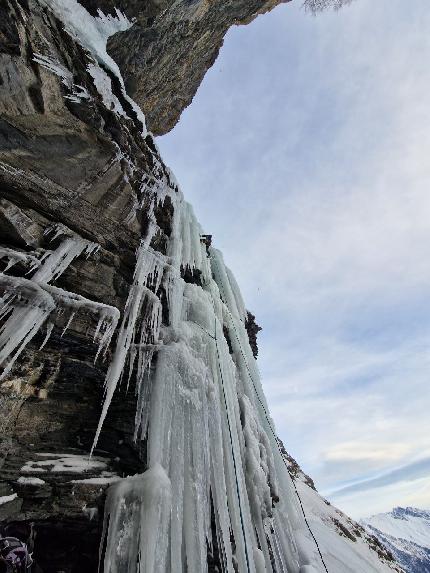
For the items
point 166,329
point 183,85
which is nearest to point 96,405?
point 166,329

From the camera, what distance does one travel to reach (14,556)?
410 centimetres

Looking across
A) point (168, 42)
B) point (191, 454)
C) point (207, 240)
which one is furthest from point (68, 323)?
point (168, 42)

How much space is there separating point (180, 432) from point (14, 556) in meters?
2.42

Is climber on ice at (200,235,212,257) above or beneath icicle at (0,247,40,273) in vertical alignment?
above

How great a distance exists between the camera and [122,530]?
4.17 metres

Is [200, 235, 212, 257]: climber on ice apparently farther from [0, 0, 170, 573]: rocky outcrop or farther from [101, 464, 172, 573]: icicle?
[101, 464, 172, 573]: icicle

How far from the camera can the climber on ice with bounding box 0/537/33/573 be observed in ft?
13.3

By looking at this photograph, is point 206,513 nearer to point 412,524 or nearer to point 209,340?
point 209,340

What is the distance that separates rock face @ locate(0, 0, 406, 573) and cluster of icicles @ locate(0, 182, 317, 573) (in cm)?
3

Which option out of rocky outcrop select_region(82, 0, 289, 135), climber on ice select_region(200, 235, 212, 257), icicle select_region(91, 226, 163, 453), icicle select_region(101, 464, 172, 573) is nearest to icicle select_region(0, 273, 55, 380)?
icicle select_region(91, 226, 163, 453)

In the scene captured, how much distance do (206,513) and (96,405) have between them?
2355mm

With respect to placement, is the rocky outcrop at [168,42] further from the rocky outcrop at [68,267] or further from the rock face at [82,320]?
the rocky outcrop at [68,267]

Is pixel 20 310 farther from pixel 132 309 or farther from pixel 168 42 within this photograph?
pixel 168 42

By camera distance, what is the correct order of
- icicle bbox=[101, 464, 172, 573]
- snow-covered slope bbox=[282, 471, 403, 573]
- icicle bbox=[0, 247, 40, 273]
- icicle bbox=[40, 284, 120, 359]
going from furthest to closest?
snow-covered slope bbox=[282, 471, 403, 573] < icicle bbox=[40, 284, 120, 359] < icicle bbox=[0, 247, 40, 273] < icicle bbox=[101, 464, 172, 573]
